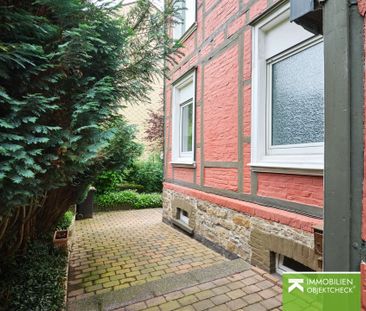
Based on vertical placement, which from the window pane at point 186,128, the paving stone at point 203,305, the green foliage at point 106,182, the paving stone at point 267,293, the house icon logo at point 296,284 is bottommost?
the paving stone at point 203,305

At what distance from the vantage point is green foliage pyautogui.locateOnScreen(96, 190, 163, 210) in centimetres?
835

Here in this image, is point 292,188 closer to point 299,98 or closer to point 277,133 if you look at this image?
point 277,133

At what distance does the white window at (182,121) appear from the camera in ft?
18.6

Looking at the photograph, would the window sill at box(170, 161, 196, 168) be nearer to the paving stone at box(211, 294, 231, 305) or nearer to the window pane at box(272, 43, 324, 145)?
the window pane at box(272, 43, 324, 145)

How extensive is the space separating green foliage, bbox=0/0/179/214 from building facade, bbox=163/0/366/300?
1618 mm

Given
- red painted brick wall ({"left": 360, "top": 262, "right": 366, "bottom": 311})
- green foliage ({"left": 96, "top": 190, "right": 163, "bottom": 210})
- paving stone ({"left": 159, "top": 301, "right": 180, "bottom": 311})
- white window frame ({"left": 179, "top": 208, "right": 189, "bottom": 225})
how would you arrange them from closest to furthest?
red painted brick wall ({"left": 360, "top": 262, "right": 366, "bottom": 311}) → paving stone ({"left": 159, "top": 301, "right": 180, "bottom": 311}) → white window frame ({"left": 179, "top": 208, "right": 189, "bottom": 225}) → green foliage ({"left": 96, "top": 190, "right": 163, "bottom": 210})

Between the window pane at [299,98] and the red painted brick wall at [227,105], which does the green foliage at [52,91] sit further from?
the window pane at [299,98]

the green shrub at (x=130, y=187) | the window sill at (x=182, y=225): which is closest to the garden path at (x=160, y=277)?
the window sill at (x=182, y=225)

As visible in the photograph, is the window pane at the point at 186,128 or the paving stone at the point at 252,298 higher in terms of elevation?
the window pane at the point at 186,128

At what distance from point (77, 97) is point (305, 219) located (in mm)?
2588

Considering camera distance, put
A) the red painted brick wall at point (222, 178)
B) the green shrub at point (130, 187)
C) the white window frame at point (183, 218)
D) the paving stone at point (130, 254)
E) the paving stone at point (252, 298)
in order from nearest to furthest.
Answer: the paving stone at point (252, 298) < the paving stone at point (130, 254) < the red painted brick wall at point (222, 178) < the white window frame at point (183, 218) < the green shrub at point (130, 187)

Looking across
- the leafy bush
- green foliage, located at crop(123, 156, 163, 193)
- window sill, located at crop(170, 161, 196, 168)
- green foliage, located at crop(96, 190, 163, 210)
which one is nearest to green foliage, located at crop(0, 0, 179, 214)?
the leafy bush

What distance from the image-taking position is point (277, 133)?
324cm

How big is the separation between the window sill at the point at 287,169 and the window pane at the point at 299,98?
0.35 meters
